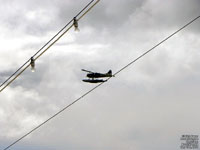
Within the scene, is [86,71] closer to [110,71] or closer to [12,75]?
[110,71]

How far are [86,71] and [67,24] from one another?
49563 mm

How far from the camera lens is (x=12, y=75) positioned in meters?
27.4

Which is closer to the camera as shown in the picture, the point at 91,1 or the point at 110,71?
the point at 91,1

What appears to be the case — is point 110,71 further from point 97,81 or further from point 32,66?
point 32,66

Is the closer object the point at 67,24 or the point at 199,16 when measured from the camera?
the point at 67,24

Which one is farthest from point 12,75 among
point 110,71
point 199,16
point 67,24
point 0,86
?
point 110,71

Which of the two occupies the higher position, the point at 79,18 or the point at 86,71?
the point at 86,71

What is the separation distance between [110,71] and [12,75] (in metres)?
59.0

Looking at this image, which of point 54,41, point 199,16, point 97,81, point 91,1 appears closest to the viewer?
point 91,1

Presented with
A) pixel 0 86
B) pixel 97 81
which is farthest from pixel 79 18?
pixel 97 81

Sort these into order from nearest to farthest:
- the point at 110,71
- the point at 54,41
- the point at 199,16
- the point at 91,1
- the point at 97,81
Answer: the point at 91,1 < the point at 54,41 < the point at 199,16 < the point at 97,81 < the point at 110,71

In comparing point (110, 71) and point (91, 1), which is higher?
point (110, 71)

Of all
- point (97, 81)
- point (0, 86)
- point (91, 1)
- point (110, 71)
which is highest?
point (110, 71)

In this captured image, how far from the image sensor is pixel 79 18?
24812mm
